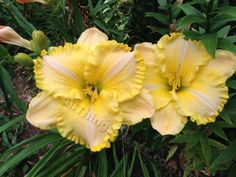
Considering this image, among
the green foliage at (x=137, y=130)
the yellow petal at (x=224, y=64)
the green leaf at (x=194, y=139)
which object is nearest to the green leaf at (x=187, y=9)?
the green foliage at (x=137, y=130)

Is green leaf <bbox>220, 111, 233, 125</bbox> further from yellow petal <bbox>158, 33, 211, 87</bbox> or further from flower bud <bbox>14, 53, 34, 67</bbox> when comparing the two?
flower bud <bbox>14, 53, 34, 67</bbox>

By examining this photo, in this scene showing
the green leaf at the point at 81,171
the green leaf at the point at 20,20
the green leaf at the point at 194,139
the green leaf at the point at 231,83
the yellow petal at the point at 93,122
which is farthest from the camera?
the green leaf at the point at 81,171

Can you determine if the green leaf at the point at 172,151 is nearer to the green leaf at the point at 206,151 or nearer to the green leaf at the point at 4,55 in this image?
the green leaf at the point at 206,151

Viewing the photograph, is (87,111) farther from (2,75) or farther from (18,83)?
(18,83)

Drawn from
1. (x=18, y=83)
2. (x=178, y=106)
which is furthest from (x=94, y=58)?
(x=18, y=83)

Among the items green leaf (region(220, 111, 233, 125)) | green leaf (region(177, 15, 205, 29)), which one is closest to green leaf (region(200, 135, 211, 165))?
green leaf (region(220, 111, 233, 125))

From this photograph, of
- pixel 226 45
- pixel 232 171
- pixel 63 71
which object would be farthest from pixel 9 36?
pixel 232 171

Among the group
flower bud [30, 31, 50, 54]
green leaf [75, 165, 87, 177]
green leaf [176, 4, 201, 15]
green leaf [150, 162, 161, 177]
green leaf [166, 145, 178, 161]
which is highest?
green leaf [176, 4, 201, 15]
